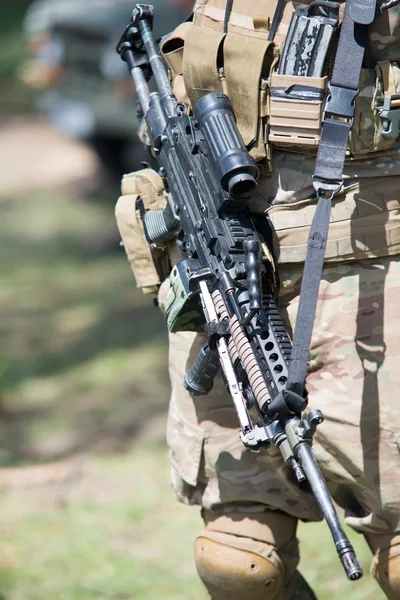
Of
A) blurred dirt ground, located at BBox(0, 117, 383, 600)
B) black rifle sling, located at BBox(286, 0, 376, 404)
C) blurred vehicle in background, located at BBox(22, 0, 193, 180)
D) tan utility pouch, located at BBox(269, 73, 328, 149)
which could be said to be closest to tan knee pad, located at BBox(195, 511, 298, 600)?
black rifle sling, located at BBox(286, 0, 376, 404)

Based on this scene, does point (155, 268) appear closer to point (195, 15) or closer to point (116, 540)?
point (195, 15)

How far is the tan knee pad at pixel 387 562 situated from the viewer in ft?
7.15

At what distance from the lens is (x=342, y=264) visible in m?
2.16

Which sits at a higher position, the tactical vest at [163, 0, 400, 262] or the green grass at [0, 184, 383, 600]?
the tactical vest at [163, 0, 400, 262]

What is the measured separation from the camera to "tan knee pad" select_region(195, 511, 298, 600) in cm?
232

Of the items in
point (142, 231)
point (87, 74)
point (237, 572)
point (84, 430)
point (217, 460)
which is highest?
point (142, 231)

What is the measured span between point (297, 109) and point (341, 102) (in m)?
0.12

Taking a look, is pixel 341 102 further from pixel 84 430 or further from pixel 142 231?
pixel 84 430

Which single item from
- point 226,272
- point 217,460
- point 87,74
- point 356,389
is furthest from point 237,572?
point 87,74

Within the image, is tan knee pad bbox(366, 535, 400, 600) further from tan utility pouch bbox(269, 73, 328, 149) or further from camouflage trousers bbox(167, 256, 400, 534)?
tan utility pouch bbox(269, 73, 328, 149)

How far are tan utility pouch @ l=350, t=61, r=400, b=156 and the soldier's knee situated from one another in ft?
3.37

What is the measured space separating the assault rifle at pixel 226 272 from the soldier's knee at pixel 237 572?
0.37 metres

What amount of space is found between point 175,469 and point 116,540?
1199mm

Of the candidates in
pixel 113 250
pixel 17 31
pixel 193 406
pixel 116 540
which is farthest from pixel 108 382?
pixel 17 31
